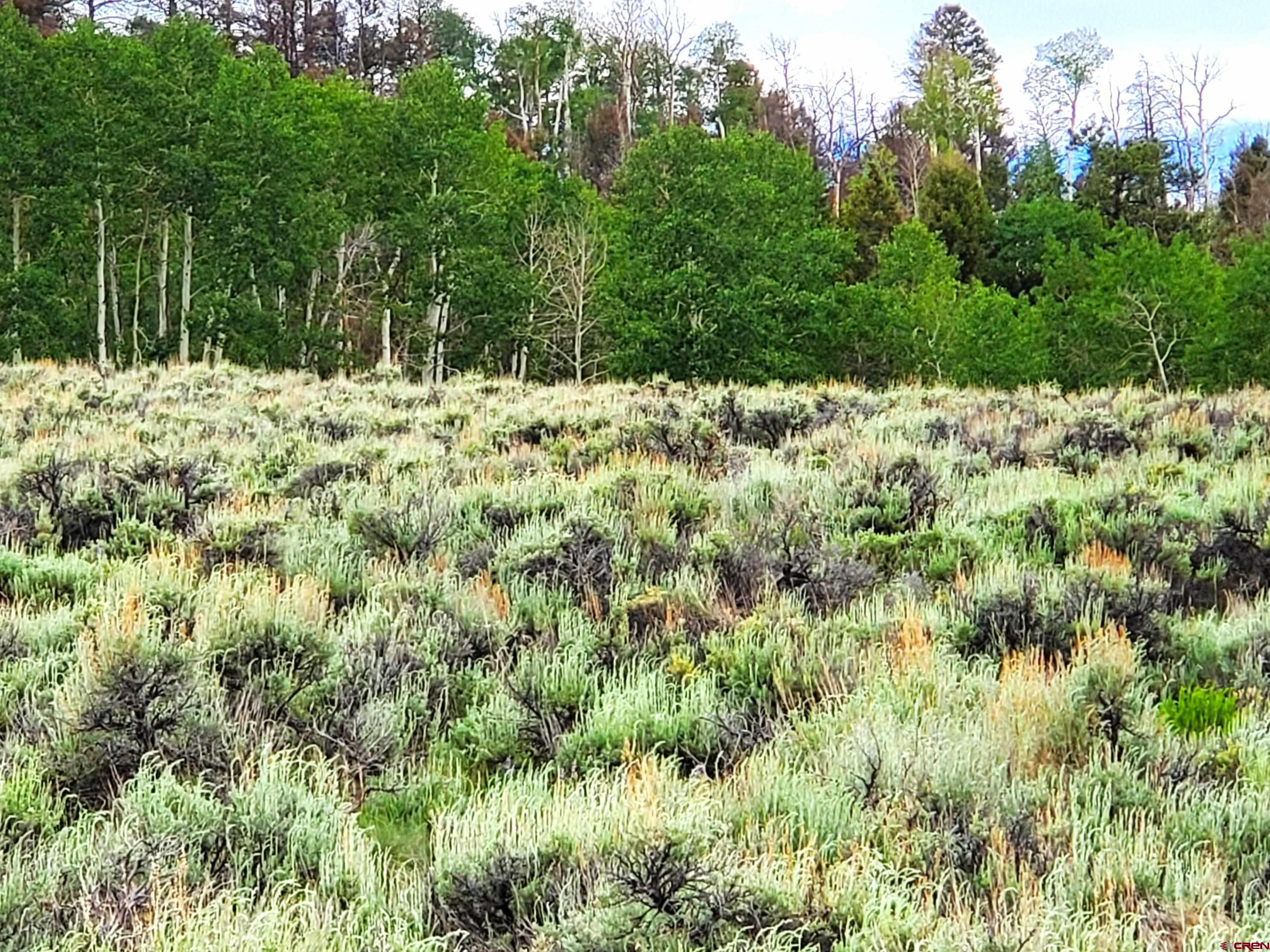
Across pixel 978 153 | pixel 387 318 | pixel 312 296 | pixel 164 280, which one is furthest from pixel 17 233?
pixel 978 153

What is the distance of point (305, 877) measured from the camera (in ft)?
9.16

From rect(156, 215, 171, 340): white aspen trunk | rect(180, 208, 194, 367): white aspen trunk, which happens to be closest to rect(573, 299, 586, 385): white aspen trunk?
rect(180, 208, 194, 367): white aspen trunk

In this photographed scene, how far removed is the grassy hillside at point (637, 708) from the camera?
2533mm

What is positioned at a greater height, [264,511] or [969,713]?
[264,511]

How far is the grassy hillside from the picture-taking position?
2.53 m

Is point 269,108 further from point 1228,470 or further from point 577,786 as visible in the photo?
point 577,786

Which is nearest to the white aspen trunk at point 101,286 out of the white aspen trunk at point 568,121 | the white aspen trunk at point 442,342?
the white aspen trunk at point 442,342

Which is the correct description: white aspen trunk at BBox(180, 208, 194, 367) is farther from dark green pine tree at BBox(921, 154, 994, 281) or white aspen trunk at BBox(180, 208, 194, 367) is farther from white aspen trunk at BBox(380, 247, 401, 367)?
dark green pine tree at BBox(921, 154, 994, 281)

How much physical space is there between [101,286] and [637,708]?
2874cm

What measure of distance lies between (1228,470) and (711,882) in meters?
6.59

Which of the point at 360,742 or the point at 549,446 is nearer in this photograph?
the point at 360,742

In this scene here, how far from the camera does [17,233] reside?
2895 cm

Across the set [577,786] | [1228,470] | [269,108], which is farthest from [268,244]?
[577,786]

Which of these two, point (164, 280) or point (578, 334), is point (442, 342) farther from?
point (164, 280)
